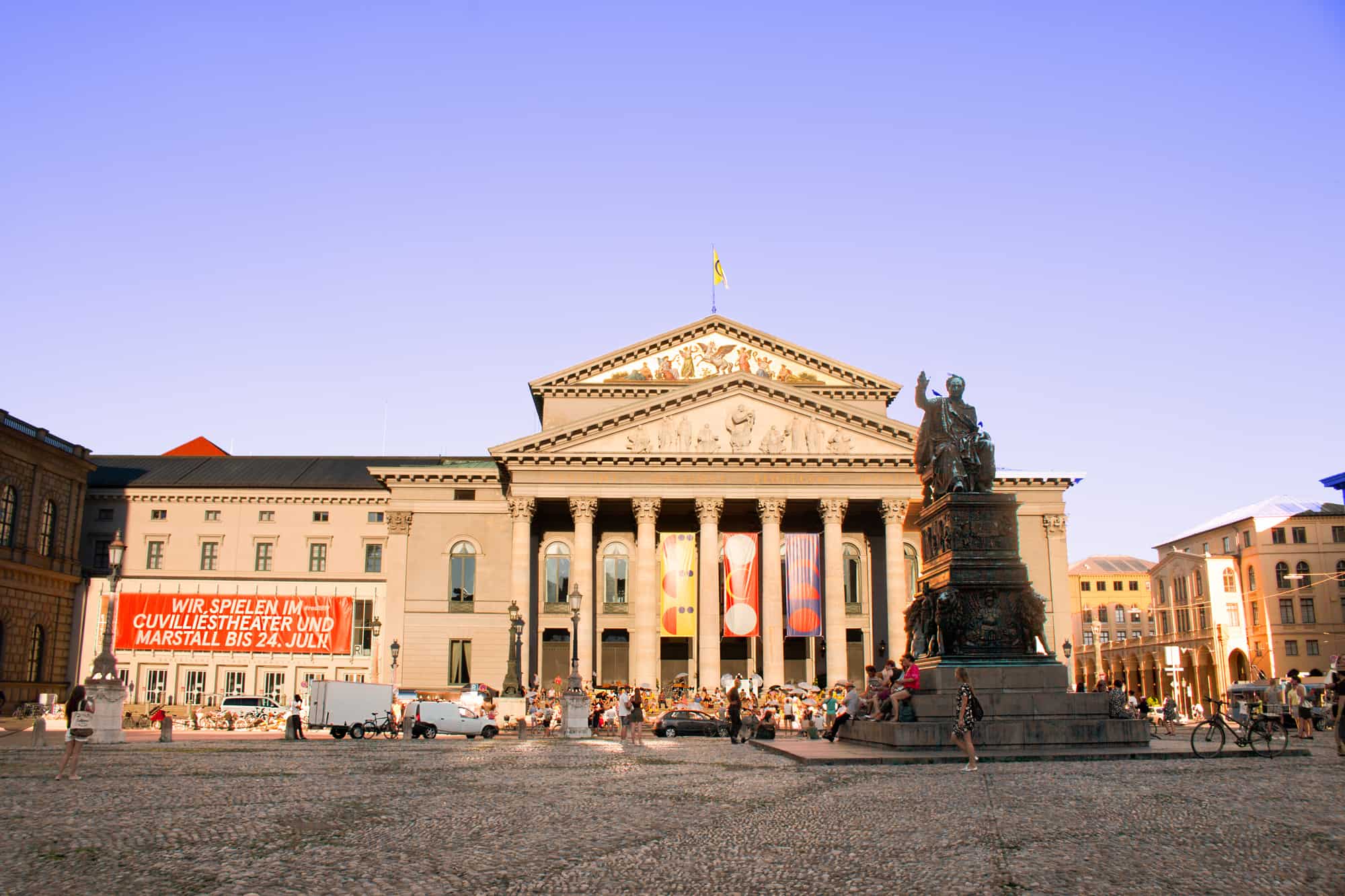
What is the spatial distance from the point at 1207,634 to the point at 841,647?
4852cm

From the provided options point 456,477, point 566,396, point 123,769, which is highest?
point 566,396

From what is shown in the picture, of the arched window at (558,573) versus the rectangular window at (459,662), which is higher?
the arched window at (558,573)

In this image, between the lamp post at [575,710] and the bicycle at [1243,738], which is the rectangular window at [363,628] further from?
the bicycle at [1243,738]

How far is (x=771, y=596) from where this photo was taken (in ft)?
184

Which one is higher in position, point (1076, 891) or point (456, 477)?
point (456, 477)

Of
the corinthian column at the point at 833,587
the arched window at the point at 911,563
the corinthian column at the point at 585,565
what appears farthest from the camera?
the arched window at the point at 911,563

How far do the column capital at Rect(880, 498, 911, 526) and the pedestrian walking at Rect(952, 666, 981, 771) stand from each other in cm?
4046

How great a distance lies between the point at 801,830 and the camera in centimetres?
1105

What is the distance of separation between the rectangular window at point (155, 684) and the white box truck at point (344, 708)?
2728 centimetres

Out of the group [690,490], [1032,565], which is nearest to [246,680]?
Result: [690,490]

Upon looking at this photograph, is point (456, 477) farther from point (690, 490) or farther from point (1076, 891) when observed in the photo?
point (1076, 891)

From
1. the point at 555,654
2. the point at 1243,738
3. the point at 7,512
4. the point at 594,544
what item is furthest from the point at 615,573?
the point at 1243,738

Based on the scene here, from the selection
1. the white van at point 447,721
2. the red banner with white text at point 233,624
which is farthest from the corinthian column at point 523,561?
the red banner with white text at point 233,624

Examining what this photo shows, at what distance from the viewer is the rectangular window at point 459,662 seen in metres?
61.2
